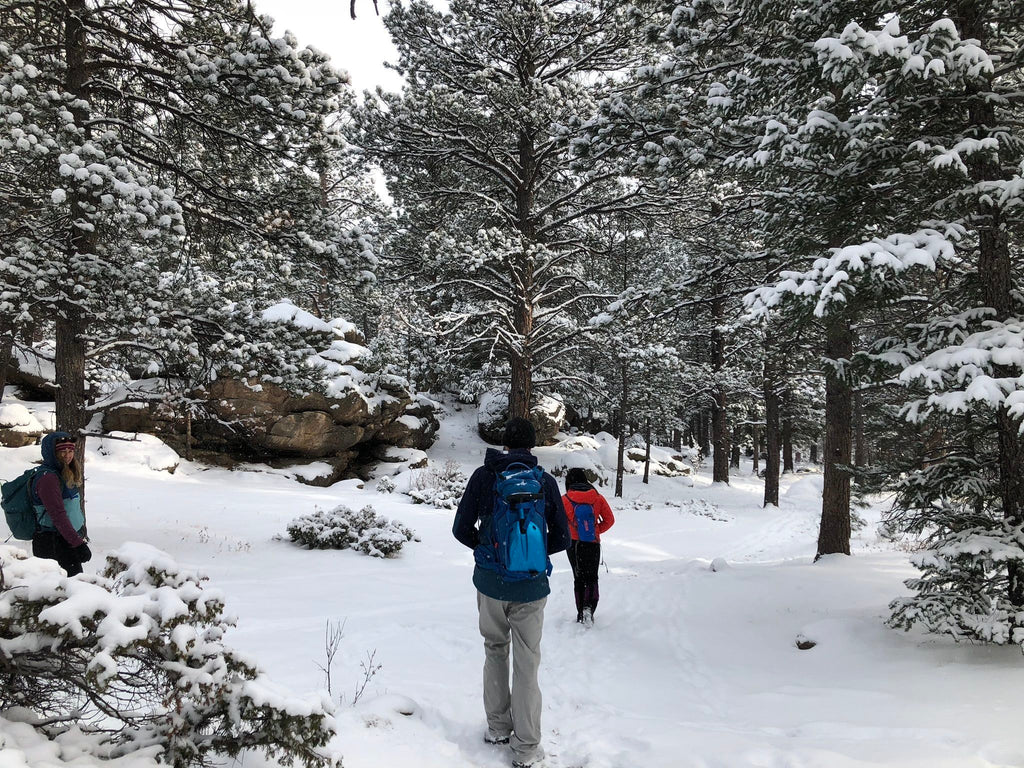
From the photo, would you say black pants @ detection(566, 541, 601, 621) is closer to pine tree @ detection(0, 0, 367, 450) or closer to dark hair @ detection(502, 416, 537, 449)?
dark hair @ detection(502, 416, 537, 449)

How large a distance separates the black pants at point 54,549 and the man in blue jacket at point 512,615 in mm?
3712

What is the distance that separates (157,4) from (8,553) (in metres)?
7.98

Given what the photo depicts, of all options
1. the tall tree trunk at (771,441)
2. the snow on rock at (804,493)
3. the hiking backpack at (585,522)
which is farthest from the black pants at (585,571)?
the snow on rock at (804,493)

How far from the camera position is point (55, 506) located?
4.93 metres

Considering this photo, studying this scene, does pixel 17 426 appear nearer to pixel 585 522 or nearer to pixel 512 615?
pixel 585 522

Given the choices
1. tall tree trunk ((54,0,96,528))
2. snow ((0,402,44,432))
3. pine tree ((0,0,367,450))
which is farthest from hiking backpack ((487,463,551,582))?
snow ((0,402,44,432))

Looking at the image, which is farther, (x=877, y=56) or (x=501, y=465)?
(x=877, y=56)

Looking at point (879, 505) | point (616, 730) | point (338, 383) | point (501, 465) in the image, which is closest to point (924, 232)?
point (501, 465)

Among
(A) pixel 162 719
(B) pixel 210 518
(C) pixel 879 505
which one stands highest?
(A) pixel 162 719

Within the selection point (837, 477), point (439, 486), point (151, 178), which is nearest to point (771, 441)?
point (837, 477)

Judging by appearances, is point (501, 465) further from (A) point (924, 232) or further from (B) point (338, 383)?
(B) point (338, 383)

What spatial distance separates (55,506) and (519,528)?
419cm

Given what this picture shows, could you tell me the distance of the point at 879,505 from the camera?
26.0 metres

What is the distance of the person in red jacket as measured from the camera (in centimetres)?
673
